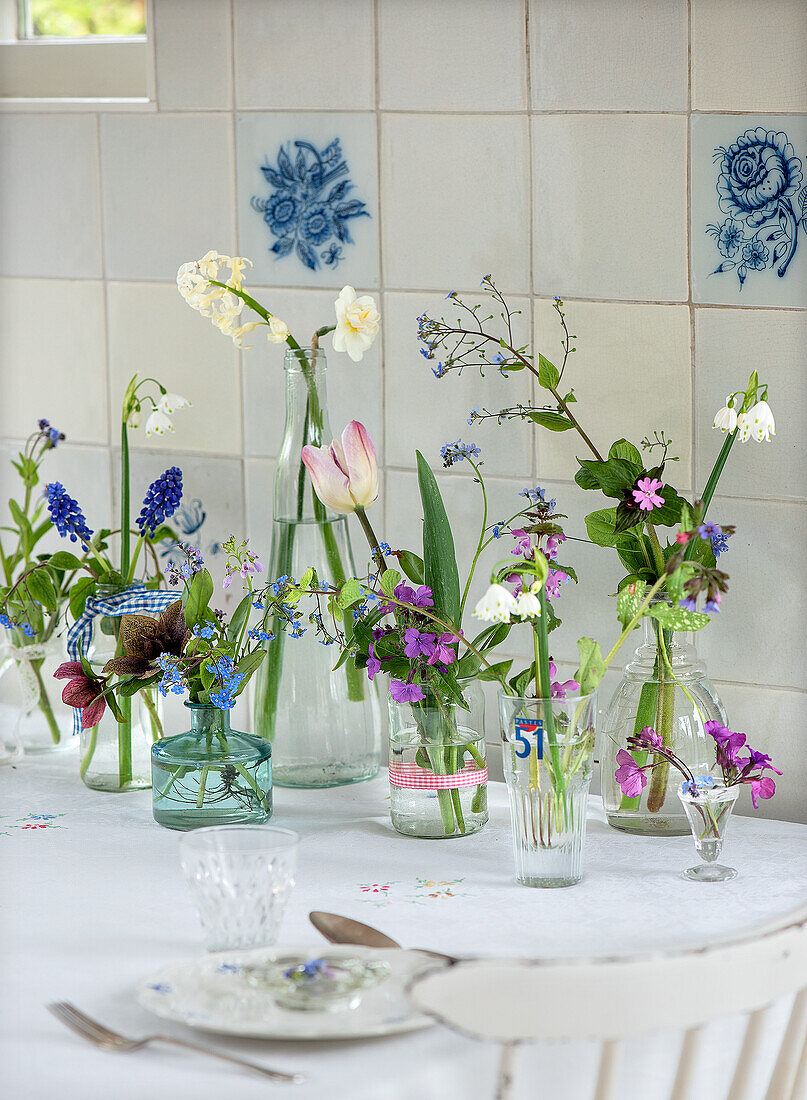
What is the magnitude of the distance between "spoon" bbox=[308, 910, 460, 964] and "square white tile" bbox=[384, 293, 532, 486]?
538 mm

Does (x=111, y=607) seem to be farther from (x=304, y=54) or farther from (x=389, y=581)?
(x=304, y=54)

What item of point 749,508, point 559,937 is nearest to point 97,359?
point 749,508

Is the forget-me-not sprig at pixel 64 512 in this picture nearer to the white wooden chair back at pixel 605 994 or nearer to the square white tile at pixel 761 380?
the square white tile at pixel 761 380

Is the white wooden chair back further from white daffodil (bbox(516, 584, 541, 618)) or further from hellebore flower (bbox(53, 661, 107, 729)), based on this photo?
hellebore flower (bbox(53, 661, 107, 729))

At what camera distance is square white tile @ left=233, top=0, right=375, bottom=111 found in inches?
53.3

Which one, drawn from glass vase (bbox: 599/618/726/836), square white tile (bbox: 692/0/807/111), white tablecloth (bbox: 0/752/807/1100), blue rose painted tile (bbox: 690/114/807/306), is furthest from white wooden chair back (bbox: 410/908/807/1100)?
square white tile (bbox: 692/0/807/111)

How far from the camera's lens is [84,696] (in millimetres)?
1238

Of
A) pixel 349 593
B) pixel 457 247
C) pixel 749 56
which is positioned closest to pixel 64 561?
pixel 349 593

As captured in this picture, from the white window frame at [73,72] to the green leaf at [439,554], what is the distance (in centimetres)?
64

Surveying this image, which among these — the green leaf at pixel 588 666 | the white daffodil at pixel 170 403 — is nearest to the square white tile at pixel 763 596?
the green leaf at pixel 588 666

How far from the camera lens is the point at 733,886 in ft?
3.43

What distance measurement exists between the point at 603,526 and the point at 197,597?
380 mm

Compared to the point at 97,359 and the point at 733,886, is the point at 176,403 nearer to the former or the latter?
the point at 97,359

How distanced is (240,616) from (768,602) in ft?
1.62
